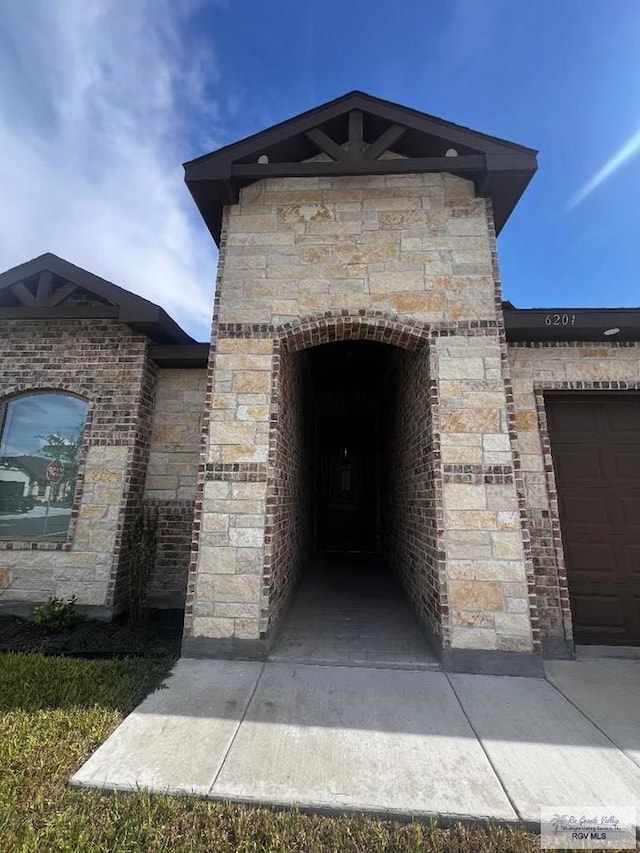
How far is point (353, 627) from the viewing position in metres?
4.51

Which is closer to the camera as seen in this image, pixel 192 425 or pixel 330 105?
pixel 330 105

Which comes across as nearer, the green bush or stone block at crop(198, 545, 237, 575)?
stone block at crop(198, 545, 237, 575)

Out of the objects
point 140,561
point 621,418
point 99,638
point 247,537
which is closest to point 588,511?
point 621,418

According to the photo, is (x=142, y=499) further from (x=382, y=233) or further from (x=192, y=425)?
(x=382, y=233)

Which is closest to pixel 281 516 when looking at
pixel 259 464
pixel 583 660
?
pixel 259 464

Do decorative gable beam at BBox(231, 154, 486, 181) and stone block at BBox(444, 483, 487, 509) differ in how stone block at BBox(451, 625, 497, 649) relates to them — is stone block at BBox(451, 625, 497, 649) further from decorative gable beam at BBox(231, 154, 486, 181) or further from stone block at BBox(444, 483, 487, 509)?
decorative gable beam at BBox(231, 154, 486, 181)

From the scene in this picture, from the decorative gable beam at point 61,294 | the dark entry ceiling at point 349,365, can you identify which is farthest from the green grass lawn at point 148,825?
the dark entry ceiling at point 349,365

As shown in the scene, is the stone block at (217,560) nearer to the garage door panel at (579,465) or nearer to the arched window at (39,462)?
the arched window at (39,462)

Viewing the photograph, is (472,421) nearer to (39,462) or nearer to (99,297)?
(99,297)

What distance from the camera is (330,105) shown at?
4828 millimetres

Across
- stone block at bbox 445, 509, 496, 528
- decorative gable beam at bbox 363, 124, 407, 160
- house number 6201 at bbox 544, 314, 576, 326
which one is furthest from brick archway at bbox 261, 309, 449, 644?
decorative gable beam at bbox 363, 124, 407, 160

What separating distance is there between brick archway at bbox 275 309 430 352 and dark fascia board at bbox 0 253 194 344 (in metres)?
1.92

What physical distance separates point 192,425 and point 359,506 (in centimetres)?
558

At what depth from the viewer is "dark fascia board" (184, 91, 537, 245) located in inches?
177
